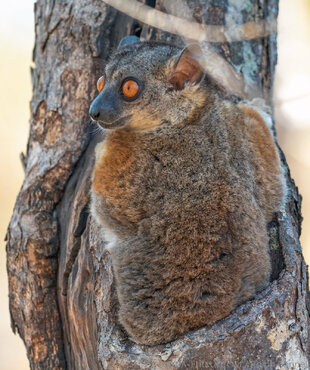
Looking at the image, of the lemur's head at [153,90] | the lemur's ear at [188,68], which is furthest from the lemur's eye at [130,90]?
the lemur's ear at [188,68]

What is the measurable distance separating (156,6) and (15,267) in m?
2.74

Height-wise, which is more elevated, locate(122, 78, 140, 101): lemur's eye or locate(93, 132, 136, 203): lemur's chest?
locate(122, 78, 140, 101): lemur's eye

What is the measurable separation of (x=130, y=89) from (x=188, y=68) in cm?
45

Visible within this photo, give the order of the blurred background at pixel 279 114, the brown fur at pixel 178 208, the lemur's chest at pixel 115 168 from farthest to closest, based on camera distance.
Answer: the blurred background at pixel 279 114
the lemur's chest at pixel 115 168
the brown fur at pixel 178 208

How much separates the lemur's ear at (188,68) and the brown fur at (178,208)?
2.0 inches

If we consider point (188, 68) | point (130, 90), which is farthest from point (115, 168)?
point (188, 68)

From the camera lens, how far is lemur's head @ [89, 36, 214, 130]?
375 cm

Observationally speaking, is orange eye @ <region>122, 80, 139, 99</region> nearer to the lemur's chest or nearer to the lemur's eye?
the lemur's eye

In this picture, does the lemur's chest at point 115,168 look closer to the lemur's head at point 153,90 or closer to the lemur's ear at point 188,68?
the lemur's head at point 153,90

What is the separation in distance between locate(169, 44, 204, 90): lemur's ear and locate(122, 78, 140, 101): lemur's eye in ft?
0.91

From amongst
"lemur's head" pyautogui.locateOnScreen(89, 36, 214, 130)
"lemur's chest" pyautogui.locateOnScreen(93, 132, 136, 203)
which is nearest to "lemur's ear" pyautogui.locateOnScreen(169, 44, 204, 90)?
"lemur's head" pyautogui.locateOnScreen(89, 36, 214, 130)

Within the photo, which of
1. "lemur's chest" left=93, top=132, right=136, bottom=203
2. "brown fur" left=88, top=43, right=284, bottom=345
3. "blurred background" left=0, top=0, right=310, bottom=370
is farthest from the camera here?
"blurred background" left=0, top=0, right=310, bottom=370

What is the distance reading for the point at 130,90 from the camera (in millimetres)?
3771

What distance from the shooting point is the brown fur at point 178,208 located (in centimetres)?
339
